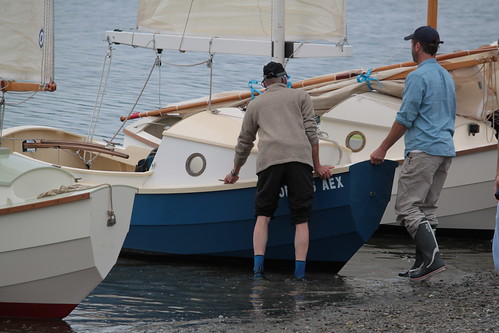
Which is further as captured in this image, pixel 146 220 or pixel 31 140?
pixel 31 140

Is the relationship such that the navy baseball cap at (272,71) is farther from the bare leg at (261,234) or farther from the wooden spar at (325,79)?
the wooden spar at (325,79)

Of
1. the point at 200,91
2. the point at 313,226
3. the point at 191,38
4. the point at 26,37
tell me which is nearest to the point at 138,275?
the point at 313,226

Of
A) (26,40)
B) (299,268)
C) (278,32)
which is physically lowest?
(299,268)

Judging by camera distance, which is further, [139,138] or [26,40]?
[139,138]

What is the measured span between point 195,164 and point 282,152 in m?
1.30

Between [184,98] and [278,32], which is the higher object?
[278,32]

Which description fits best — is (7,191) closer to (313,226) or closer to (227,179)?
(227,179)

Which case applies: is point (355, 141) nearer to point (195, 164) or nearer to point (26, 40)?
point (195, 164)

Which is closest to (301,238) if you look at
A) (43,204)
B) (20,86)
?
(43,204)

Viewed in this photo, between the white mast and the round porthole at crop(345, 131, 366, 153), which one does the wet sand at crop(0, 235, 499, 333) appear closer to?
the round porthole at crop(345, 131, 366, 153)

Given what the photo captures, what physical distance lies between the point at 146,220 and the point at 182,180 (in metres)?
0.58

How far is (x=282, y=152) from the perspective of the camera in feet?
31.3

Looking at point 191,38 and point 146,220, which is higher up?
point 191,38

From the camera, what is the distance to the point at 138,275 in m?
10.4
